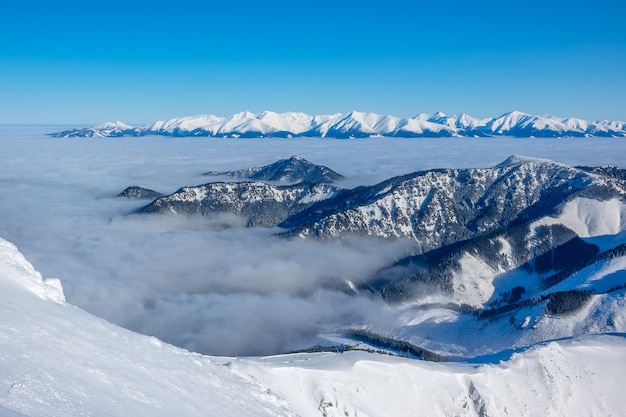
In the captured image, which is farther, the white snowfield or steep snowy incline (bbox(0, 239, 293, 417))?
the white snowfield

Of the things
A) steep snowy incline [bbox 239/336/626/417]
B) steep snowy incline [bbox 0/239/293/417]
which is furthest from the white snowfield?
steep snowy incline [bbox 239/336/626/417]

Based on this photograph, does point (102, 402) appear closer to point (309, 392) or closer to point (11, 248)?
Answer: point (11, 248)

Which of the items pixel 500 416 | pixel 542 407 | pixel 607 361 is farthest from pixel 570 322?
pixel 500 416

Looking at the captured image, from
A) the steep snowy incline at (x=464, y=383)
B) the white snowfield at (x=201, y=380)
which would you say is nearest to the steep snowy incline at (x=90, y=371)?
the white snowfield at (x=201, y=380)

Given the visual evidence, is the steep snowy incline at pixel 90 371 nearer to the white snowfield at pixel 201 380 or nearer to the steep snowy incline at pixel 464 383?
the white snowfield at pixel 201 380

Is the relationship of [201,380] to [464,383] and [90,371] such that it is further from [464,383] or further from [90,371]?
[464,383]

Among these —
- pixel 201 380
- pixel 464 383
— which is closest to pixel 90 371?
pixel 201 380

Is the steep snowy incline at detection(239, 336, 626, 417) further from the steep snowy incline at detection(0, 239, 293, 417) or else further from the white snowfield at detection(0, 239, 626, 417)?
the steep snowy incline at detection(0, 239, 293, 417)
